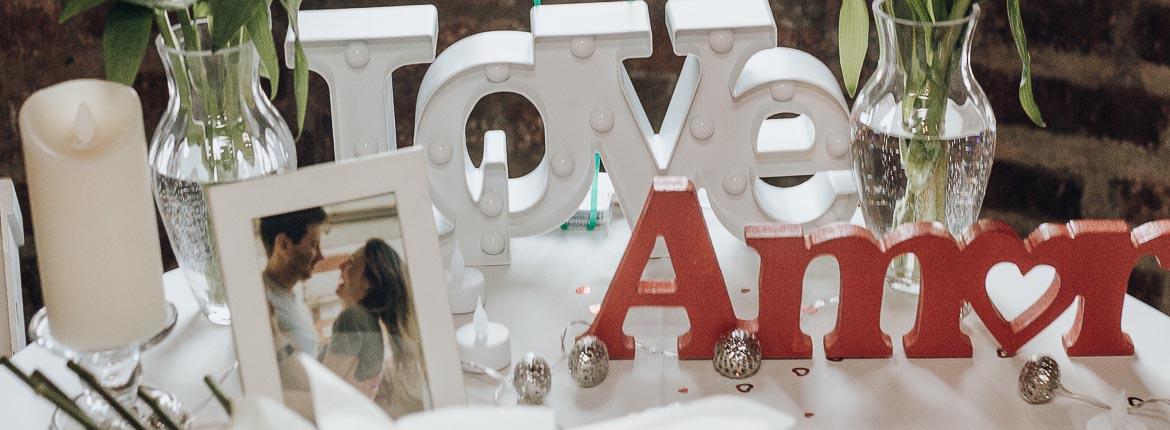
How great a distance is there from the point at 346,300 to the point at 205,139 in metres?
0.33

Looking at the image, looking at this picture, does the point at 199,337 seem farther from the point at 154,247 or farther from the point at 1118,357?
the point at 1118,357

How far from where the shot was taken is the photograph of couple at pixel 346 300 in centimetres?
79

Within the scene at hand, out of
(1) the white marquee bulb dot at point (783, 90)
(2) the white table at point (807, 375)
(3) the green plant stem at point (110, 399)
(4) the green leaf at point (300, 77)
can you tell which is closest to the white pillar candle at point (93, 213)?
(3) the green plant stem at point (110, 399)

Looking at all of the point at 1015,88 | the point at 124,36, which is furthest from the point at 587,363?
the point at 1015,88

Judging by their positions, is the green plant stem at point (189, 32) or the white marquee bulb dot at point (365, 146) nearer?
the green plant stem at point (189, 32)

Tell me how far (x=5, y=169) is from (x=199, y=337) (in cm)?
79

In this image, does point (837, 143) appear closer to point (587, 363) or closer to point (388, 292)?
point (587, 363)

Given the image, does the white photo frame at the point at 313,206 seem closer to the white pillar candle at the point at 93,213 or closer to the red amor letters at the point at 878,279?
the white pillar candle at the point at 93,213

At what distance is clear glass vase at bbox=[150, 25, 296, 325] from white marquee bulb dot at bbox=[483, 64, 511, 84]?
0.23m

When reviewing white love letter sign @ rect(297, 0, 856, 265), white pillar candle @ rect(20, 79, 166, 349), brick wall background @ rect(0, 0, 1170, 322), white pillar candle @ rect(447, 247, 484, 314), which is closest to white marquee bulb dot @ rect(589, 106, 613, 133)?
white love letter sign @ rect(297, 0, 856, 265)

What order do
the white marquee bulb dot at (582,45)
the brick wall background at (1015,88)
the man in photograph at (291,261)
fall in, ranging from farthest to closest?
the brick wall background at (1015,88), the white marquee bulb dot at (582,45), the man in photograph at (291,261)

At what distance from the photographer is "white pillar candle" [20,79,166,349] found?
27.0 inches

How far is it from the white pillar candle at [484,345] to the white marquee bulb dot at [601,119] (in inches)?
11.4

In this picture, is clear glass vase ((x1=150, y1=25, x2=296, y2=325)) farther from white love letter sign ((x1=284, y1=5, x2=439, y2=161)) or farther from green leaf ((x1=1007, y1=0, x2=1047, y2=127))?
green leaf ((x1=1007, y1=0, x2=1047, y2=127))
